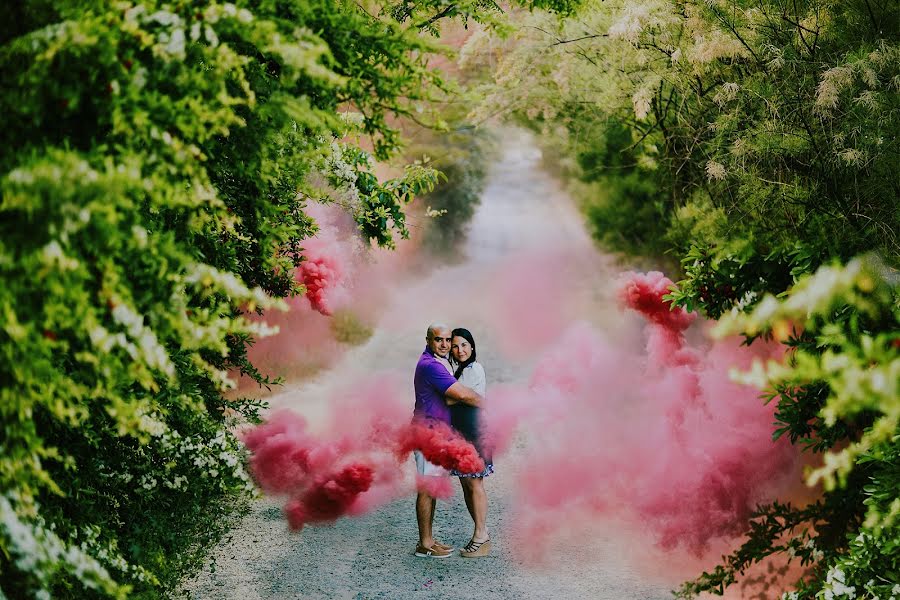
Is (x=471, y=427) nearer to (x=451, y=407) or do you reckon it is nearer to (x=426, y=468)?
(x=451, y=407)

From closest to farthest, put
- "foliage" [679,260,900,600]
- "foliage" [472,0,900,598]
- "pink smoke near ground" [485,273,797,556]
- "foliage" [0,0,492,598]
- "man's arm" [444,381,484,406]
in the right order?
1. "foliage" [679,260,900,600]
2. "foliage" [0,0,492,598]
3. "foliage" [472,0,900,598]
4. "man's arm" [444,381,484,406]
5. "pink smoke near ground" [485,273,797,556]

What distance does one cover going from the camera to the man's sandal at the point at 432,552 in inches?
235

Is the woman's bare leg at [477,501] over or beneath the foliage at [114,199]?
over

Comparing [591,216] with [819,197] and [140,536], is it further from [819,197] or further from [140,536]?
[140,536]

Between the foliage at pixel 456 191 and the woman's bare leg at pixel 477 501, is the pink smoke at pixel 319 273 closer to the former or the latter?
the woman's bare leg at pixel 477 501

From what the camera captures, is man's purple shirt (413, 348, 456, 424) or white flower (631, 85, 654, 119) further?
white flower (631, 85, 654, 119)

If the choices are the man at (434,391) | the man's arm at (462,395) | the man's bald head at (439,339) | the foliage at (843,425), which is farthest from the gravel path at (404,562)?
the man's bald head at (439,339)

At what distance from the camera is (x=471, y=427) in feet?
19.4

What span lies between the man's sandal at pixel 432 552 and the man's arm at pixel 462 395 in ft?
4.25

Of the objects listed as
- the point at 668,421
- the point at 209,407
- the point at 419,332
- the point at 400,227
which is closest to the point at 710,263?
the point at 400,227

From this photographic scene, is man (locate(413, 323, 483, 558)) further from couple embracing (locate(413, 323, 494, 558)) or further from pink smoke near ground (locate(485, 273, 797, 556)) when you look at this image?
pink smoke near ground (locate(485, 273, 797, 556))

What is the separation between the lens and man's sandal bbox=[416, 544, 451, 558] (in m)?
5.98

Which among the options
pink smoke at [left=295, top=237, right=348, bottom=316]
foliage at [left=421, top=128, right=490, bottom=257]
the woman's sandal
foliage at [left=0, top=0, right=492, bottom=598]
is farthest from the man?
foliage at [left=421, top=128, right=490, bottom=257]

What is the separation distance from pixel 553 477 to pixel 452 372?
1.90 m
